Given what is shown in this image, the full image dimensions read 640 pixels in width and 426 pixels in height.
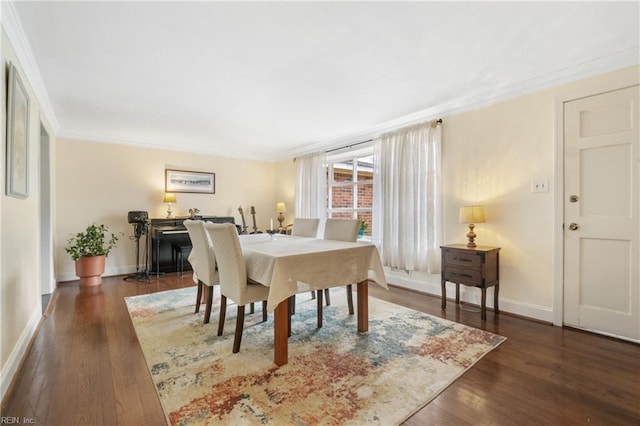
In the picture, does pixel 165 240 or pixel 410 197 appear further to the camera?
pixel 165 240

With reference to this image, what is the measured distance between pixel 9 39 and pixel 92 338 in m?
2.24

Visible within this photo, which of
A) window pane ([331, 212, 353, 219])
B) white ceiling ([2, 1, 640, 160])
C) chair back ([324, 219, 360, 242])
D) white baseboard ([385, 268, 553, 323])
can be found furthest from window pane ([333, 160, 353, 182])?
chair back ([324, 219, 360, 242])

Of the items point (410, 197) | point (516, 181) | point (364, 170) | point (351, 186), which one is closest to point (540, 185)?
point (516, 181)

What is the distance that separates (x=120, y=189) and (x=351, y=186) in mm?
3799

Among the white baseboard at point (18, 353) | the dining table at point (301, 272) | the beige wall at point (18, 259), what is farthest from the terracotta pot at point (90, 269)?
the dining table at point (301, 272)

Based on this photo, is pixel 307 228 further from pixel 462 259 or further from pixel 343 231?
pixel 462 259

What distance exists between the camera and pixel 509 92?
3.01 metres

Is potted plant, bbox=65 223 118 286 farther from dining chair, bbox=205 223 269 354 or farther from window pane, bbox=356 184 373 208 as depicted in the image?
window pane, bbox=356 184 373 208

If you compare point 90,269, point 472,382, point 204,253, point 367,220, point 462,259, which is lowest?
point 472,382

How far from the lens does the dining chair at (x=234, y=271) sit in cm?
219

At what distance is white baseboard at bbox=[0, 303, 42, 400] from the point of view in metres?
1.72

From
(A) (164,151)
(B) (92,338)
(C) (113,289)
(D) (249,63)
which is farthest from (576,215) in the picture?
(A) (164,151)

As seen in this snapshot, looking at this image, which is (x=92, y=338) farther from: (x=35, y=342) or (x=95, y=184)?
(x=95, y=184)

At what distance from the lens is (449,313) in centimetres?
306
